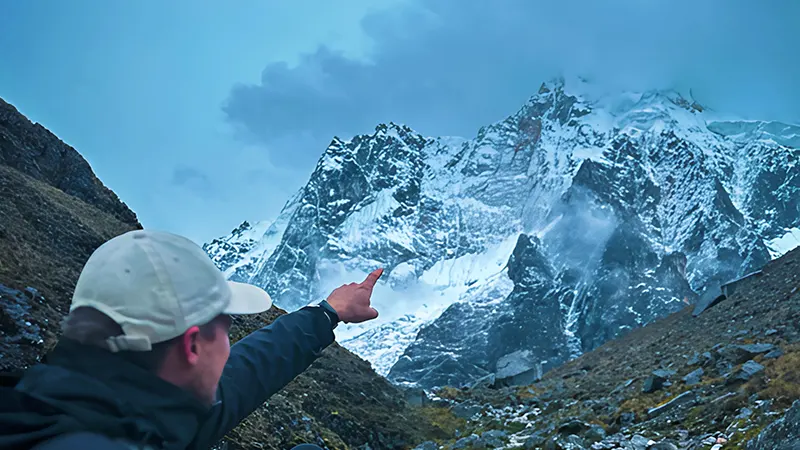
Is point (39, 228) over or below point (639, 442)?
over

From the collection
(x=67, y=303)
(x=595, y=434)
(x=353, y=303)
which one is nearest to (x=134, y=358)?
(x=353, y=303)

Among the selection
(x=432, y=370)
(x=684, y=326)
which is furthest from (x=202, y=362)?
(x=432, y=370)

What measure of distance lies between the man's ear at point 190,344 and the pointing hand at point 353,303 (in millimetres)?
1201

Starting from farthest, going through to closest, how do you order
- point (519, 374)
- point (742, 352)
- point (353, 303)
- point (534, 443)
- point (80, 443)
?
point (519, 374) < point (742, 352) < point (534, 443) < point (353, 303) < point (80, 443)

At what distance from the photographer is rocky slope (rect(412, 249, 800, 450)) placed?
10461mm

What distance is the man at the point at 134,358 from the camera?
5.51 feet

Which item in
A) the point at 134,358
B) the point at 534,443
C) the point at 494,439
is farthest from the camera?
the point at 494,439

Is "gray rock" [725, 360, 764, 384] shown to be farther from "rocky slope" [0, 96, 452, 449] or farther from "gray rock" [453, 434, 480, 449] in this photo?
"rocky slope" [0, 96, 452, 449]

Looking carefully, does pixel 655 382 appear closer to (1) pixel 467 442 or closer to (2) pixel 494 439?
(2) pixel 494 439

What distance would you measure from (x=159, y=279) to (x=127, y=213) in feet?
78.3

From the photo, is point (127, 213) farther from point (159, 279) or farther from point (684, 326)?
point (684, 326)

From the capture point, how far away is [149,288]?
2.03m

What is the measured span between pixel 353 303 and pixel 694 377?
1676 centimetres

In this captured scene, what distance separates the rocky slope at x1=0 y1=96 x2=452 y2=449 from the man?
5.24 m
